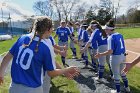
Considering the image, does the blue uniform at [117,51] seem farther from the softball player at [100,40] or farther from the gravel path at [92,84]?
the softball player at [100,40]

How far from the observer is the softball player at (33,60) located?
4512 millimetres

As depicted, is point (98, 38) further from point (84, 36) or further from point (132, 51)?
point (132, 51)

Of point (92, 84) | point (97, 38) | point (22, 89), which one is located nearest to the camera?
point (22, 89)

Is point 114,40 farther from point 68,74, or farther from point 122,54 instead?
point 68,74

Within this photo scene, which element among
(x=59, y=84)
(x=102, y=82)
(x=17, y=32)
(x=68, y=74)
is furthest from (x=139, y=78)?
(x=17, y=32)

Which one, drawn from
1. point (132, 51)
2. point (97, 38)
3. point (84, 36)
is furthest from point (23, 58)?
point (132, 51)

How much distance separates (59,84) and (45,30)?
19.5ft

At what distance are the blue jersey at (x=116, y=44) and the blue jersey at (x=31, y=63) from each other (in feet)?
12.8

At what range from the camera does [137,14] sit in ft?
293

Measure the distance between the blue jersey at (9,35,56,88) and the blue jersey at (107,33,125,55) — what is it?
3914 mm

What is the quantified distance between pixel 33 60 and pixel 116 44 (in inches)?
168

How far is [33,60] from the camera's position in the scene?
4516 millimetres

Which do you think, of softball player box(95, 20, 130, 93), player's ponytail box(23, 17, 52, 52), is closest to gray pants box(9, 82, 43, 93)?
player's ponytail box(23, 17, 52, 52)

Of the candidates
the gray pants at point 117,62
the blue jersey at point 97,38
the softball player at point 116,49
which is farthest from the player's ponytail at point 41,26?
the blue jersey at point 97,38
